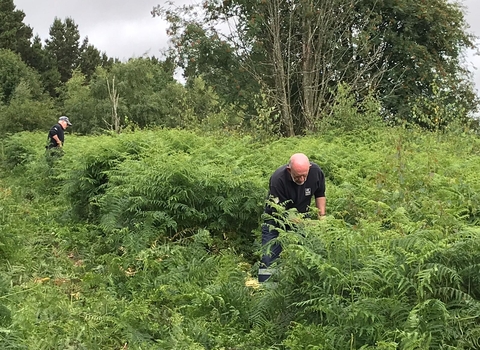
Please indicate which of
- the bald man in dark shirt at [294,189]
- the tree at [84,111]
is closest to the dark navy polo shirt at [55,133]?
the bald man in dark shirt at [294,189]

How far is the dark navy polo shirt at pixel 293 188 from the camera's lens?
623cm

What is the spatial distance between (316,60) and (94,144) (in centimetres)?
1038

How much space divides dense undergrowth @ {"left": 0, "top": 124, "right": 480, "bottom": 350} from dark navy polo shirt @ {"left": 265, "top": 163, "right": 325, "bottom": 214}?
0.55m

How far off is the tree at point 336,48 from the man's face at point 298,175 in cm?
1144

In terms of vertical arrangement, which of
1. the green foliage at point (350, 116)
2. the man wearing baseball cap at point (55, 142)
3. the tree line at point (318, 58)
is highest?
the tree line at point (318, 58)

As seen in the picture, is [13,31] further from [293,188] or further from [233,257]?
[293,188]

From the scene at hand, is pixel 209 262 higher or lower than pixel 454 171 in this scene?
lower

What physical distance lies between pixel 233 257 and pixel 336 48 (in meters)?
13.7

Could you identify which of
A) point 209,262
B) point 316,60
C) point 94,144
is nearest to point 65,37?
point 316,60

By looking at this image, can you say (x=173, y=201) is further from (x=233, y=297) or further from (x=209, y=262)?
(x=233, y=297)

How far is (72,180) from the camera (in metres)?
10.3

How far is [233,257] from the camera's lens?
7109 millimetres

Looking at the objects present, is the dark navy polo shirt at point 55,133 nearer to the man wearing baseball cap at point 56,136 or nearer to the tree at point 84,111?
the man wearing baseball cap at point 56,136

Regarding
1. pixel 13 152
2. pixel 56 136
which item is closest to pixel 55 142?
pixel 56 136
